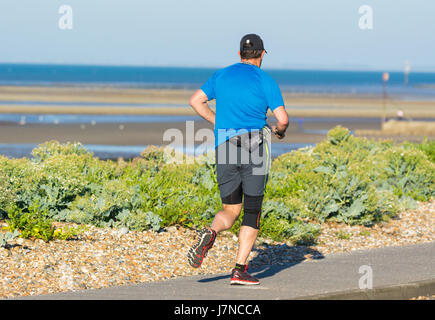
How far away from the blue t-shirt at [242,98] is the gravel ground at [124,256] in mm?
1656

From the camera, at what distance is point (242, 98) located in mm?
6211

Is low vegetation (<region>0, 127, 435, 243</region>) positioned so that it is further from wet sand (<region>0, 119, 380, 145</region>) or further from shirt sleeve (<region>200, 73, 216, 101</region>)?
wet sand (<region>0, 119, 380, 145</region>)

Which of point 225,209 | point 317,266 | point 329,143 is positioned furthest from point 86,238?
point 329,143

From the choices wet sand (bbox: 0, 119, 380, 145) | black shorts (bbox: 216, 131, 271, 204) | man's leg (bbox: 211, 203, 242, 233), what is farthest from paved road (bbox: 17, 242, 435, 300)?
wet sand (bbox: 0, 119, 380, 145)

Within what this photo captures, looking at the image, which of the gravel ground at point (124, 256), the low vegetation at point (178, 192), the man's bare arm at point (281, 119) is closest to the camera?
the man's bare arm at point (281, 119)

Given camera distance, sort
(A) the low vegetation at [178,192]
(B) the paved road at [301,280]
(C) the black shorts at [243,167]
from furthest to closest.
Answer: (A) the low vegetation at [178,192], (C) the black shorts at [243,167], (B) the paved road at [301,280]

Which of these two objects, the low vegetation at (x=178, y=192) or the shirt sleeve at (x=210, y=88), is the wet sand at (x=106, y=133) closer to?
the low vegetation at (x=178, y=192)

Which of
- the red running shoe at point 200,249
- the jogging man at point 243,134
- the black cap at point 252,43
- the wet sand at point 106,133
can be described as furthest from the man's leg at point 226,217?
the wet sand at point 106,133

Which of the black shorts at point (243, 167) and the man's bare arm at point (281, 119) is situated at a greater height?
the man's bare arm at point (281, 119)

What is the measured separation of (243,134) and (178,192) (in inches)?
104

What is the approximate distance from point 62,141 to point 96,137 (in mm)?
1947

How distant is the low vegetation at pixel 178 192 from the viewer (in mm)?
8086

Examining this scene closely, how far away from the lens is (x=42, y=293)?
20.4 feet

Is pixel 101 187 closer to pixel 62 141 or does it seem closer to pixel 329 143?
pixel 329 143
